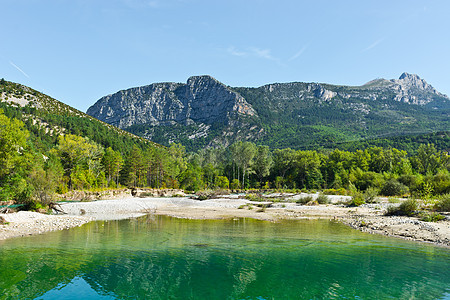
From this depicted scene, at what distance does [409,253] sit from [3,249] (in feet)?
75.5

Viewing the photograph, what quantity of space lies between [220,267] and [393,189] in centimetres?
5164

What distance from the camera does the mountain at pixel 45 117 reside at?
98000 millimetres

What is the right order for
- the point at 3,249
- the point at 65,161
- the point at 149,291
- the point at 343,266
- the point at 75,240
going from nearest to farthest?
1. the point at 149,291
2. the point at 343,266
3. the point at 3,249
4. the point at 75,240
5. the point at 65,161

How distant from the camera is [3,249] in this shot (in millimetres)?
14703

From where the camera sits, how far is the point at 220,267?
12.4 meters

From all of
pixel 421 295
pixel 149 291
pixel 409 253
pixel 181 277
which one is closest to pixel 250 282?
pixel 181 277

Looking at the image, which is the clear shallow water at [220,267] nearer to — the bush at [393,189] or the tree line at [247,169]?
the tree line at [247,169]

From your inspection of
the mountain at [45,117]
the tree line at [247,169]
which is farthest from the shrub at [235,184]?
the mountain at [45,117]

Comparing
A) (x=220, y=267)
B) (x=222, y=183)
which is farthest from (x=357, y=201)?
(x=222, y=183)

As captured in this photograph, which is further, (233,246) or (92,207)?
(92,207)

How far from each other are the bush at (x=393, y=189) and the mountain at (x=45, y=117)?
9435 cm

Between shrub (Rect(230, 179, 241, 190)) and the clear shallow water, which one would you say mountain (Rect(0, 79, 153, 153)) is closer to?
shrub (Rect(230, 179, 241, 190))

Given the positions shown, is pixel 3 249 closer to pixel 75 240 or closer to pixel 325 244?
A: pixel 75 240

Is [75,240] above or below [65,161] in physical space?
below
